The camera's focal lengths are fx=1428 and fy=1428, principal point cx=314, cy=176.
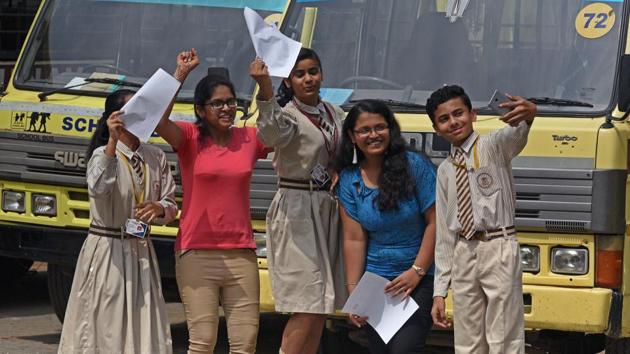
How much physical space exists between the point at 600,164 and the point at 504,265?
4.60 feet

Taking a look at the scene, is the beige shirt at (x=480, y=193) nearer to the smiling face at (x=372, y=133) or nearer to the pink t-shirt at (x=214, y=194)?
the smiling face at (x=372, y=133)

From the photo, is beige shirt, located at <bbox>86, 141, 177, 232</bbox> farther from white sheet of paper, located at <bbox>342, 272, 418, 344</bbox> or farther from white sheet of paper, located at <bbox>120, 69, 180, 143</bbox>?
white sheet of paper, located at <bbox>342, 272, 418, 344</bbox>

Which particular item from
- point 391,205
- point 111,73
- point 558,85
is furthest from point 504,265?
point 111,73

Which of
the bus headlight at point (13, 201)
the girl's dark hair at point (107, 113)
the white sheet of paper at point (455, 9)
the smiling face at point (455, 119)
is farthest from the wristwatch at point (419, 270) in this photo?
the bus headlight at point (13, 201)

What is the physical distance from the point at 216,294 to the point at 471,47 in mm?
2174

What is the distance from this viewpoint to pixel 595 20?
752 centimetres

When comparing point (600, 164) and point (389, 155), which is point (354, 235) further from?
point (600, 164)

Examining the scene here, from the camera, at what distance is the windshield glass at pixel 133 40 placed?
359 inches

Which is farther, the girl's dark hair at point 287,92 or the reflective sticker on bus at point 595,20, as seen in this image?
the reflective sticker on bus at point 595,20

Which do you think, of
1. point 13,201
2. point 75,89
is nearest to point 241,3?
point 75,89

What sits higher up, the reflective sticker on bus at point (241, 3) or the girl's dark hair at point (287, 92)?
the reflective sticker on bus at point (241, 3)

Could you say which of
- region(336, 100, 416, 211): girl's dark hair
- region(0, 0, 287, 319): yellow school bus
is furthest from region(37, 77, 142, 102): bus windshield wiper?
region(336, 100, 416, 211): girl's dark hair

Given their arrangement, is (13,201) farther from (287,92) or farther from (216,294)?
(287,92)

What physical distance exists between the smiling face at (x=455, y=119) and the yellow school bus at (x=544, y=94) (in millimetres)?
1310
